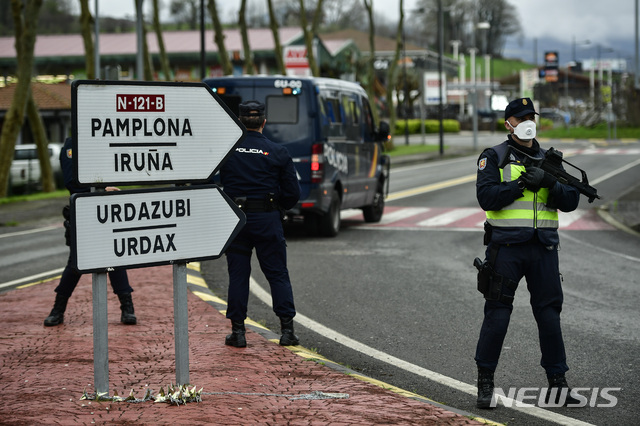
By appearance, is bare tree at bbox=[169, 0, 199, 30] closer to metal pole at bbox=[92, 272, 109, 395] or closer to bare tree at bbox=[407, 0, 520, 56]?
bare tree at bbox=[407, 0, 520, 56]

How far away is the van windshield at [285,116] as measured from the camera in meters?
15.0

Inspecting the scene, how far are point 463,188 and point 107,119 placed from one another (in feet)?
70.8

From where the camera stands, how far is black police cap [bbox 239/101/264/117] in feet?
24.8

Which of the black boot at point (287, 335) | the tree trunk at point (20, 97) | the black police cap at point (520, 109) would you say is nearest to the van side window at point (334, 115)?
the black boot at point (287, 335)

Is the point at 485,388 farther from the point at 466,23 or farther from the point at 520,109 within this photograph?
the point at 466,23

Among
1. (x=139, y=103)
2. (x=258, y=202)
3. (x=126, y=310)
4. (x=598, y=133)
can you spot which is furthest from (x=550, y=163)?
(x=598, y=133)

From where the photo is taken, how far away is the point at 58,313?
28.0 ft

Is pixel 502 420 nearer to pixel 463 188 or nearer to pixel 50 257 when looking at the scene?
pixel 50 257

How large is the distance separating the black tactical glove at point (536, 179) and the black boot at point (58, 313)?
14.7 feet

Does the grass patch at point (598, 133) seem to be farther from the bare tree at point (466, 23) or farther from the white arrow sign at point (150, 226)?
the bare tree at point (466, 23)

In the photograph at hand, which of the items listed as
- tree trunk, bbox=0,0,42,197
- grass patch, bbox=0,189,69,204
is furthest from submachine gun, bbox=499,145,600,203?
tree trunk, bbox=0,0,42,197

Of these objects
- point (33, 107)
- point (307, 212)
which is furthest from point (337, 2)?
point (307, 212)

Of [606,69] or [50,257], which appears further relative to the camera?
[606,69]

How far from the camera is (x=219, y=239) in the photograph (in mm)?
5926
